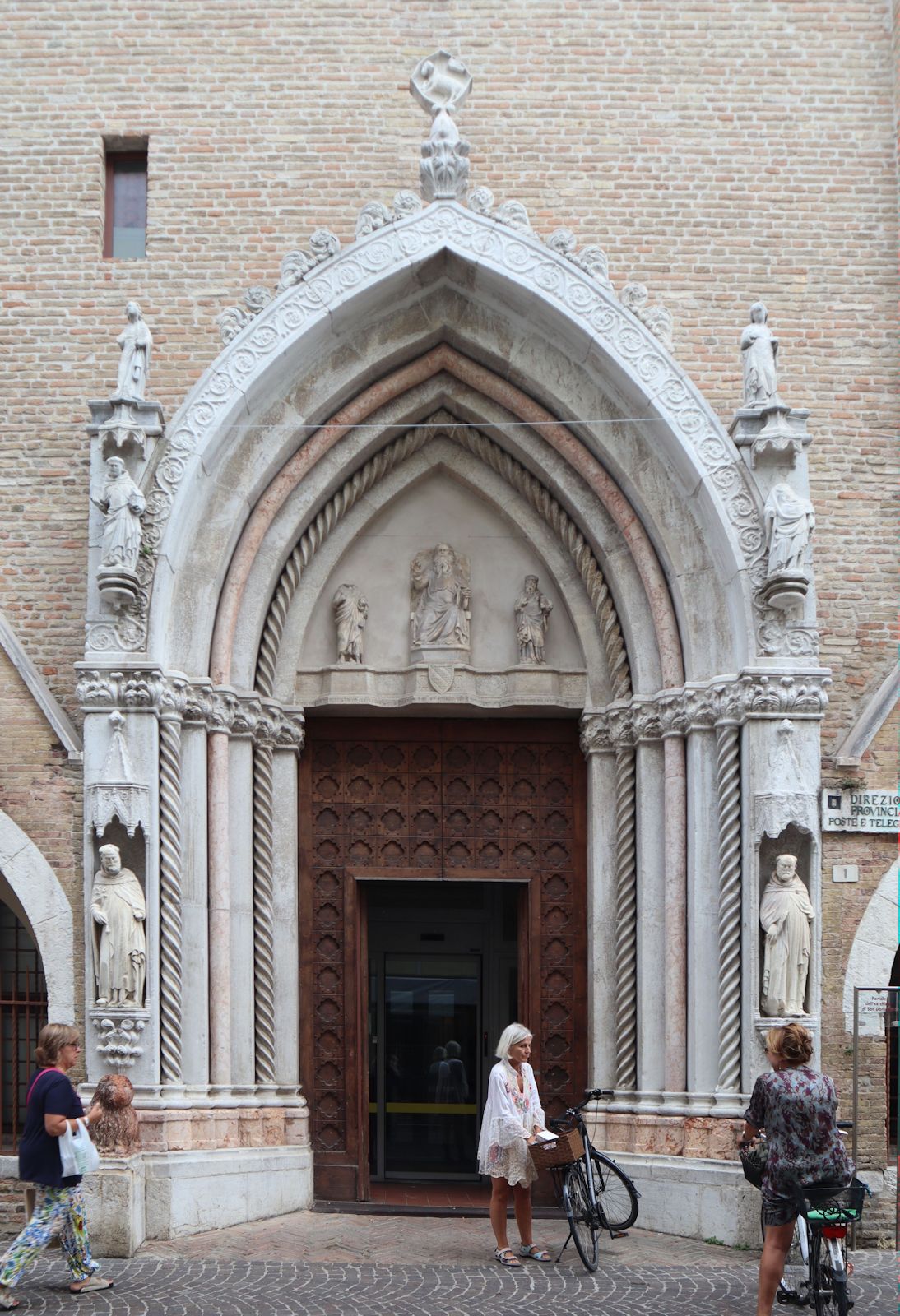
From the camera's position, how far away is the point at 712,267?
1305cm

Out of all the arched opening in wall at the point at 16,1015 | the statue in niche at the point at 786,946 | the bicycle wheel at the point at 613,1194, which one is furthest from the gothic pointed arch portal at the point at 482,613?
the arched opening in wall at the point at 16,1015

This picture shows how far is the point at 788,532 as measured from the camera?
11375 millimetres

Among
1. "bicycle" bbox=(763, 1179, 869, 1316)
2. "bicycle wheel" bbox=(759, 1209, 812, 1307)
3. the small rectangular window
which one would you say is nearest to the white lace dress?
"bicycle wheel" bbox=(759, 1209, 812, 1307)

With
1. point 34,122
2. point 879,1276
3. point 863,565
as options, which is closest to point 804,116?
point 863,565

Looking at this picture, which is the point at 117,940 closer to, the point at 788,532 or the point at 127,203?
the point at 788,532

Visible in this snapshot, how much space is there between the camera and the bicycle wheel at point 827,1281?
26.5 ft

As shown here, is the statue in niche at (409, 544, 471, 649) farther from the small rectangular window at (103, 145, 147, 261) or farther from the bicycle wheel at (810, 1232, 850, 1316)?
the bicycle wheel at (810, 1232, 850, 1316)

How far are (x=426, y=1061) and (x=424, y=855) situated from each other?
6.05ft

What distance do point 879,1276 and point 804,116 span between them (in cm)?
827

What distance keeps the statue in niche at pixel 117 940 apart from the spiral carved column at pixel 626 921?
3393 millimetres

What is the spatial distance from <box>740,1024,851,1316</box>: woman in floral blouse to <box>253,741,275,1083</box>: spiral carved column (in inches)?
196

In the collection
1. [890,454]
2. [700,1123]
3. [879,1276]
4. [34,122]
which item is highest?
[34,122]

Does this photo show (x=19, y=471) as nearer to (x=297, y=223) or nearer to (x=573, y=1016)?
(x=297, y=223)

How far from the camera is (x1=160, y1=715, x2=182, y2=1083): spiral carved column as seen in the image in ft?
37.6
